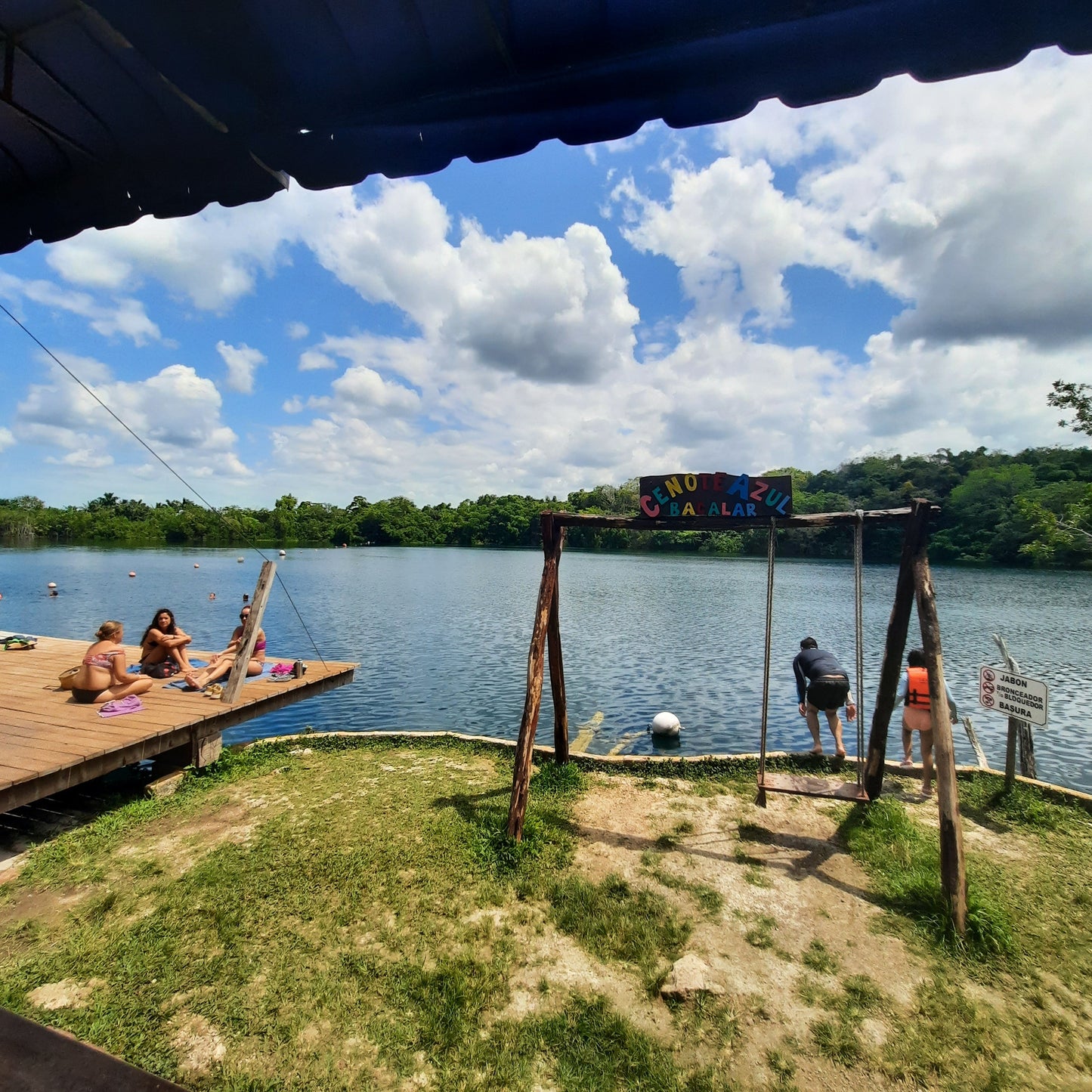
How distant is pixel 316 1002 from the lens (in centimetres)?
430

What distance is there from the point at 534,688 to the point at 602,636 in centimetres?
2037

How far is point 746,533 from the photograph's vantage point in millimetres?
79125

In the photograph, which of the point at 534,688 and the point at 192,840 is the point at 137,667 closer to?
the point at 192,840

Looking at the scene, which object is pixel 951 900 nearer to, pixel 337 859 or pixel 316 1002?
pixel 316 1002

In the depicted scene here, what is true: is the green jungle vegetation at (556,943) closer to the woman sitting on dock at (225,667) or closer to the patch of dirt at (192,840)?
the patch of dirt at (192,840)

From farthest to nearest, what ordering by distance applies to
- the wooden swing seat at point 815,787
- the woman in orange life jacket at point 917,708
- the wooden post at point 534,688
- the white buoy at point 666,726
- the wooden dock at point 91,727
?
the white buoy at point 666,726 → the woman in orange life jacket at point 917,708 → the wooden swing seat at point 815,787 → the wooden dock at point 91,727 → the wooden post at point 534,688

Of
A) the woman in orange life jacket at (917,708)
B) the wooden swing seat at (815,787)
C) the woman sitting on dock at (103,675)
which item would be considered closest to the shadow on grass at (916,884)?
the wooden swing seat at (815,787)

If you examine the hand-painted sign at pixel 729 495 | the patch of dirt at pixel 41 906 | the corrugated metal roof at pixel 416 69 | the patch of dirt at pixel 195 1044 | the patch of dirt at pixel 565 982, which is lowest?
the patch of dirt at pixel 41 906

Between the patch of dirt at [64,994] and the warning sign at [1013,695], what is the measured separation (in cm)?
1027

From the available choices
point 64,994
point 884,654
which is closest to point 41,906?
point 64,994

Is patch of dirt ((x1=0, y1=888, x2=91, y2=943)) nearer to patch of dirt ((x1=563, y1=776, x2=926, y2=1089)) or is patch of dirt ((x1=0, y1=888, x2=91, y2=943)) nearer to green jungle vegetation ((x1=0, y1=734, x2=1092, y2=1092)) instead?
green jungle vegetation ((x1=0, y1=734, x2=1092, y2=1092))

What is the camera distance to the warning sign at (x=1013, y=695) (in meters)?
7.61

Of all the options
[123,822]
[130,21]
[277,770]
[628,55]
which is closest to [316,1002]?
[123,822]

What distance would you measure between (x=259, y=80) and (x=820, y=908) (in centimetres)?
710
